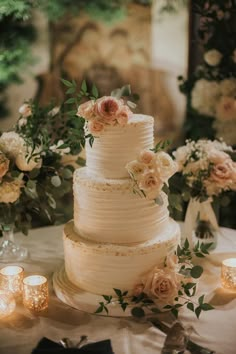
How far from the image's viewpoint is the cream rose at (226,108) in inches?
149

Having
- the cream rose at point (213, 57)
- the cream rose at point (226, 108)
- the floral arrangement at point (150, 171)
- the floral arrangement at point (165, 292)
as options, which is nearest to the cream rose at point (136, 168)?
the floral arrangement at point (150, 171)

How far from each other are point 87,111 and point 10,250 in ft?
3.07

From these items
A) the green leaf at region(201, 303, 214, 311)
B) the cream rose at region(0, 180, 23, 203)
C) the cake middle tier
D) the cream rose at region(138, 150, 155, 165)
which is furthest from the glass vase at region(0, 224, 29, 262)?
the green leaf at region(201, 303, 214, 311)

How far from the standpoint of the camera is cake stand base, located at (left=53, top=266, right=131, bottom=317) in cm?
218

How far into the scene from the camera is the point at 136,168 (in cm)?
216

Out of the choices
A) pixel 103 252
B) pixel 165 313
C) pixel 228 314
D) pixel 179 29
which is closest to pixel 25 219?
pixel 103 252

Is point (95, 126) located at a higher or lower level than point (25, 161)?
higher

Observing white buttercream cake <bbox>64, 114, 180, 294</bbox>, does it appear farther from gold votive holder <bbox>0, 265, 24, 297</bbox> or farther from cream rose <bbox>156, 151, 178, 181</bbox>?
gold votive holder <bbox>0, 265, 24, 297</bbox>

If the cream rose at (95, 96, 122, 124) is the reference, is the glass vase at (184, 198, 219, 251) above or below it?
below

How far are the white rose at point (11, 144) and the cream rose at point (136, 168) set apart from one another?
1.84 ft

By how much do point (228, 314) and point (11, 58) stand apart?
2810mm

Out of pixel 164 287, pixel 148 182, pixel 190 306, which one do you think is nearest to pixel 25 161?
pixel 148 182

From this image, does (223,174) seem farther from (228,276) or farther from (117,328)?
(117,328)

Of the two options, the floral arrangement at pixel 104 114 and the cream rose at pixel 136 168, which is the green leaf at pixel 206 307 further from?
the floral arrangement at pixel 104 114
